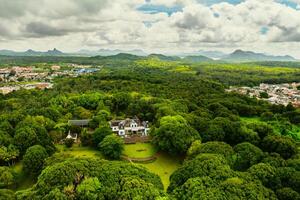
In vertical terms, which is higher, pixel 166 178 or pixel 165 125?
pixel 165 125

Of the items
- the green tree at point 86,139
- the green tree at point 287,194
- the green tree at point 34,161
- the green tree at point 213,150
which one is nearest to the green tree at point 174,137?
the green tree at point 213,150

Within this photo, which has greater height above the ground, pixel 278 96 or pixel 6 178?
pixel 6 178

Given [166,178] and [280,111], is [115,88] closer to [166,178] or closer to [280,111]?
[280,111]

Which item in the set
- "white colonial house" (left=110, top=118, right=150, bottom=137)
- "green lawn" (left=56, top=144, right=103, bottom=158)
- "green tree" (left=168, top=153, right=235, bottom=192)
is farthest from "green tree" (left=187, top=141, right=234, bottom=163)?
"white colonial house" (left=110, top=118, right=150, bottom=137)

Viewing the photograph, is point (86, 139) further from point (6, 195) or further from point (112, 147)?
point (6, 195)

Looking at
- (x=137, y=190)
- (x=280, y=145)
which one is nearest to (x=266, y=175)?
(x=280, y=145)

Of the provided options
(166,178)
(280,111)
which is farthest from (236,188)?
(280,111)

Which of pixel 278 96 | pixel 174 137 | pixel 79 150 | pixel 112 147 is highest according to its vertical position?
pixel 174 137
